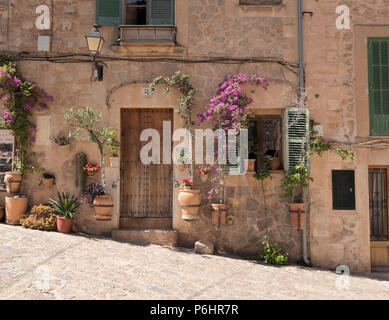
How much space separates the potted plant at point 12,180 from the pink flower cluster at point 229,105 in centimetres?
367

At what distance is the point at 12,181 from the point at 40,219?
94 cm

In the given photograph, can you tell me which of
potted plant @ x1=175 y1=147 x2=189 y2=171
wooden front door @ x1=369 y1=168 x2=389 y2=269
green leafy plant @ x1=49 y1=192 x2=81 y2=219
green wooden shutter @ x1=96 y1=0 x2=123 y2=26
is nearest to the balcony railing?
green wooden shutter @ x1=96 y1=0 x2=123 y2=26

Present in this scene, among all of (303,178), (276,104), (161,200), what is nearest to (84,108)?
(161,200)

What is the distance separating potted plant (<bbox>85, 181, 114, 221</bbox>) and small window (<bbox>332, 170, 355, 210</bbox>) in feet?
14.1

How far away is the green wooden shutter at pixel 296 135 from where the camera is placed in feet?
22.2

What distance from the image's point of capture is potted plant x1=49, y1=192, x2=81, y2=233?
661 centimetres

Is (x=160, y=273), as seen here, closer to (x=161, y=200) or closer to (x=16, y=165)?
(x=161, y=200)

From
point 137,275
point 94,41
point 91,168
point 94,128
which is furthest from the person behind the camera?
point 94,128

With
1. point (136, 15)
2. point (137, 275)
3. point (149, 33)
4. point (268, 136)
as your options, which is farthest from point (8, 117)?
point (268, 136)

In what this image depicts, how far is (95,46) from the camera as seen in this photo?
256 inches

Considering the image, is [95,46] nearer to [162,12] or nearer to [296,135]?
[162,12]

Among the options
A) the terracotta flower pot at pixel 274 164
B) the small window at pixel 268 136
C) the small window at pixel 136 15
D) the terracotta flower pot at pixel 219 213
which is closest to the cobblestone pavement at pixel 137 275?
the terracotta flower pot at pixel 219 213

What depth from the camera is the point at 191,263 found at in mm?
5836

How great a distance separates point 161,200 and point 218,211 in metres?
1.31
